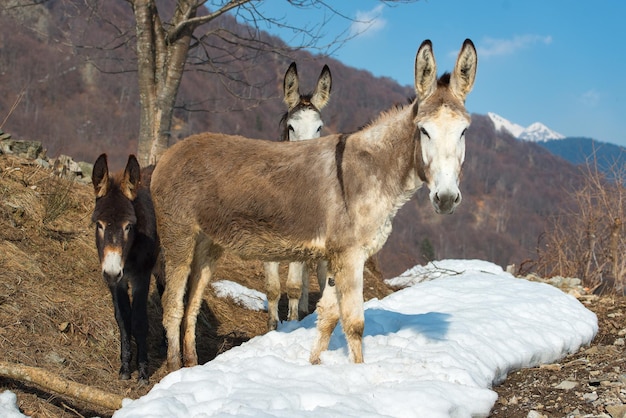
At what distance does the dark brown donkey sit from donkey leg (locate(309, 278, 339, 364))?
65.0 inches

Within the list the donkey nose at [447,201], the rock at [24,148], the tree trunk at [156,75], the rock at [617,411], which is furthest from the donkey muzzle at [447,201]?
the rock at [24,148]

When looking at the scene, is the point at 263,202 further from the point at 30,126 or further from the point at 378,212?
the point at 30,126

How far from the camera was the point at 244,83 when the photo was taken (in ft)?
34.6

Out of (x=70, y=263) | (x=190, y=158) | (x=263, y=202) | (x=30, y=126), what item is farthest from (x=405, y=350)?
(x=30, y=126)

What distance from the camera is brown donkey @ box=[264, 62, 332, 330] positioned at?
24.0ft

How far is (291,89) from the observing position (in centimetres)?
863

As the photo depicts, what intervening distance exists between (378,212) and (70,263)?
4196 millimetres

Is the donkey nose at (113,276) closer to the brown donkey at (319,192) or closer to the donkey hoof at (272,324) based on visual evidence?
the brown donkey at (319,192)

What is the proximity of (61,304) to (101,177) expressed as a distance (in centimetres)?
158

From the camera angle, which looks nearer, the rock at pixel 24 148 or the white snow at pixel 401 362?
the white snow at pixel 401 362

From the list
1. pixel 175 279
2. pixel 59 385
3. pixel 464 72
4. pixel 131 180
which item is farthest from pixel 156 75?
pixel 59 385

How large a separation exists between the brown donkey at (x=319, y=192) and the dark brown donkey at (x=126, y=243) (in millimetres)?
218

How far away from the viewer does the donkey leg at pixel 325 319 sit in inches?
218

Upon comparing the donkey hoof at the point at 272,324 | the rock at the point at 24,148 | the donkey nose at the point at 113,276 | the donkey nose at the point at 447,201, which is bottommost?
the donkey hoof at the point at 272,324
